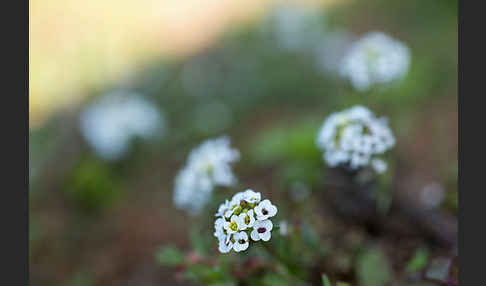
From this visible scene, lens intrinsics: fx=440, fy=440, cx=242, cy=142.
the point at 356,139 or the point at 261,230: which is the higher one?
the point at 356,139

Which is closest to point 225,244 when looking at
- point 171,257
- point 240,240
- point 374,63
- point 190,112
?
point 240,240

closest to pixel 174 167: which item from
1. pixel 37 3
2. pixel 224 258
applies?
pixel 224 258

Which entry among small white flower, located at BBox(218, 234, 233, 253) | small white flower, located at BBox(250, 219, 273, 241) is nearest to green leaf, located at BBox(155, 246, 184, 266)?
small white flower, located at BBox(218, 234, 233, 253)

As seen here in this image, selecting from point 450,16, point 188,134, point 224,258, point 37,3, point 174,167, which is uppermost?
point 37,3

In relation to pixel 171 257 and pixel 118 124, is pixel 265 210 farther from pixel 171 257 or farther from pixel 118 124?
pixel 118 124

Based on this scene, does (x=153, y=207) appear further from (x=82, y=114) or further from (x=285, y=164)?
(x=82, y=114)

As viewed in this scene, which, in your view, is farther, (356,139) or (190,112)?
(190,112)

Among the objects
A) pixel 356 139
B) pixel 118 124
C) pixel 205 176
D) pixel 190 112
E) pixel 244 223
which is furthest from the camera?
pixel 190 112
